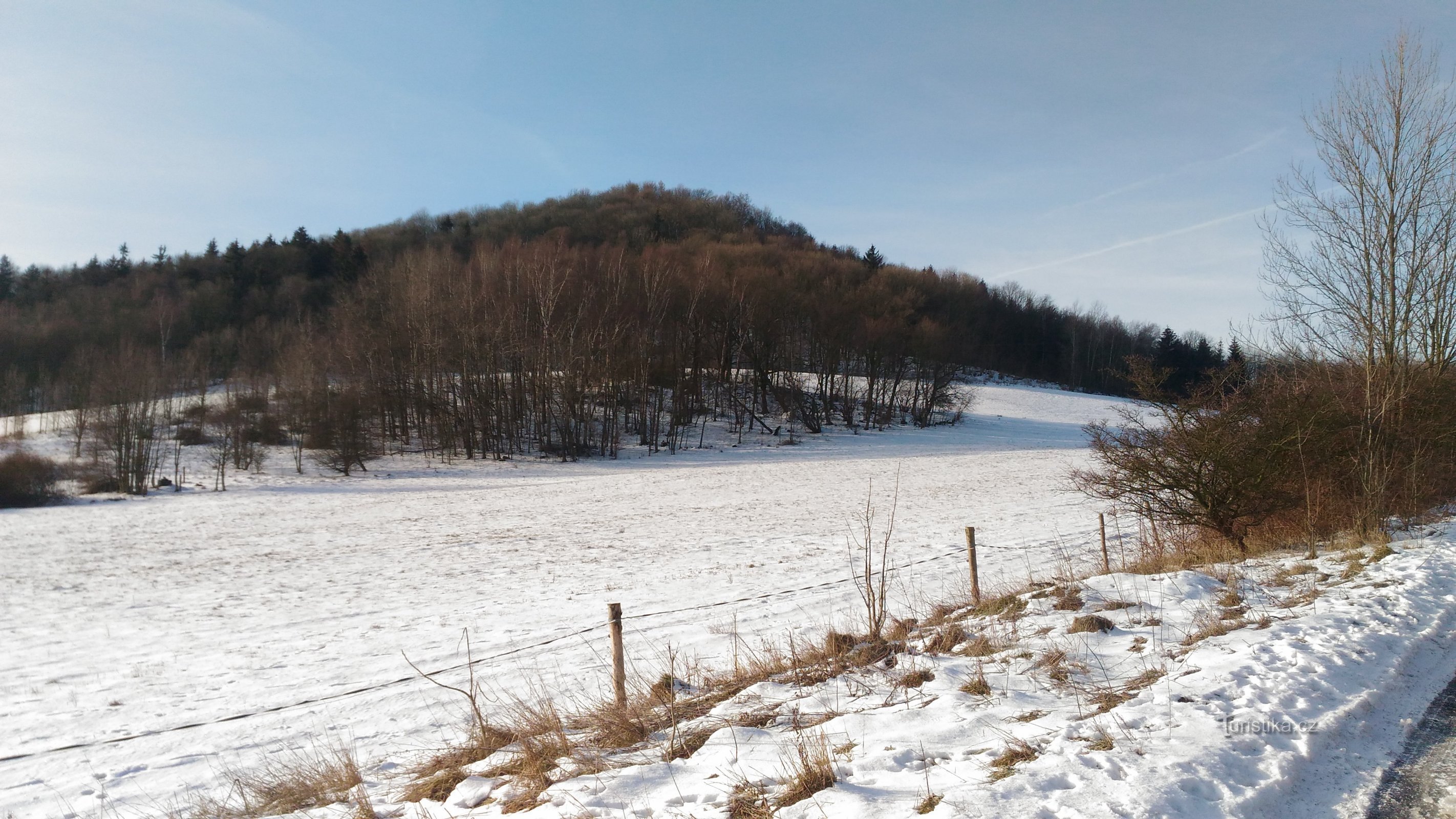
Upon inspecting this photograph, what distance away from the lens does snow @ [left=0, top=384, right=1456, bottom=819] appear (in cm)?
430

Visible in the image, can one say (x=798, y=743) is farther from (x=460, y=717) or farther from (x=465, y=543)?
(x=465, y=543)

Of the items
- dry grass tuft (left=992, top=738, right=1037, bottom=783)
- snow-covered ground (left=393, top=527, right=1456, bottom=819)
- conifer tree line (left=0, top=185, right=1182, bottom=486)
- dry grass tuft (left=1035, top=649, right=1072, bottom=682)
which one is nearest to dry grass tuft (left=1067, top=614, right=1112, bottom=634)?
snow-covered ground (left=393, top=527, right=1456, bottom=819)

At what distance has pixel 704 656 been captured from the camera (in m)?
9.55

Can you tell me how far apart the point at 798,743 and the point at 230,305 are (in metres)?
87.7

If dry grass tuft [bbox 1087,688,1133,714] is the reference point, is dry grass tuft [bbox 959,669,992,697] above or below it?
below

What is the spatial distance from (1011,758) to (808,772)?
1.21 meters

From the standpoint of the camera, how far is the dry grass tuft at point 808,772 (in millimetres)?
4188

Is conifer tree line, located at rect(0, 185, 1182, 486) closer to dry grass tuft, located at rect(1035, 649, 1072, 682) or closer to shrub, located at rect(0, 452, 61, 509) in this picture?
shrub, located at rect(0, 452, 61, 509)

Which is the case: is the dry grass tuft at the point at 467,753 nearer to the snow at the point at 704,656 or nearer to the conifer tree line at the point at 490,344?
the snow at the point at 704,656

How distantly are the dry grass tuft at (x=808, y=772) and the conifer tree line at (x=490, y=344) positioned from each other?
4095cm

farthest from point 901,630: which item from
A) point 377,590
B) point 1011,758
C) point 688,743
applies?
point 377,590

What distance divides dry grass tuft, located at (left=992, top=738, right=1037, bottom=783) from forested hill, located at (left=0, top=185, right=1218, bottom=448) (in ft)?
136

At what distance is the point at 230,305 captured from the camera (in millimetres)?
74188

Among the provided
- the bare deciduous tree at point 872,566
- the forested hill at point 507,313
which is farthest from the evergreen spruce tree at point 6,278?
the bare deciduous tree at point 872,566
